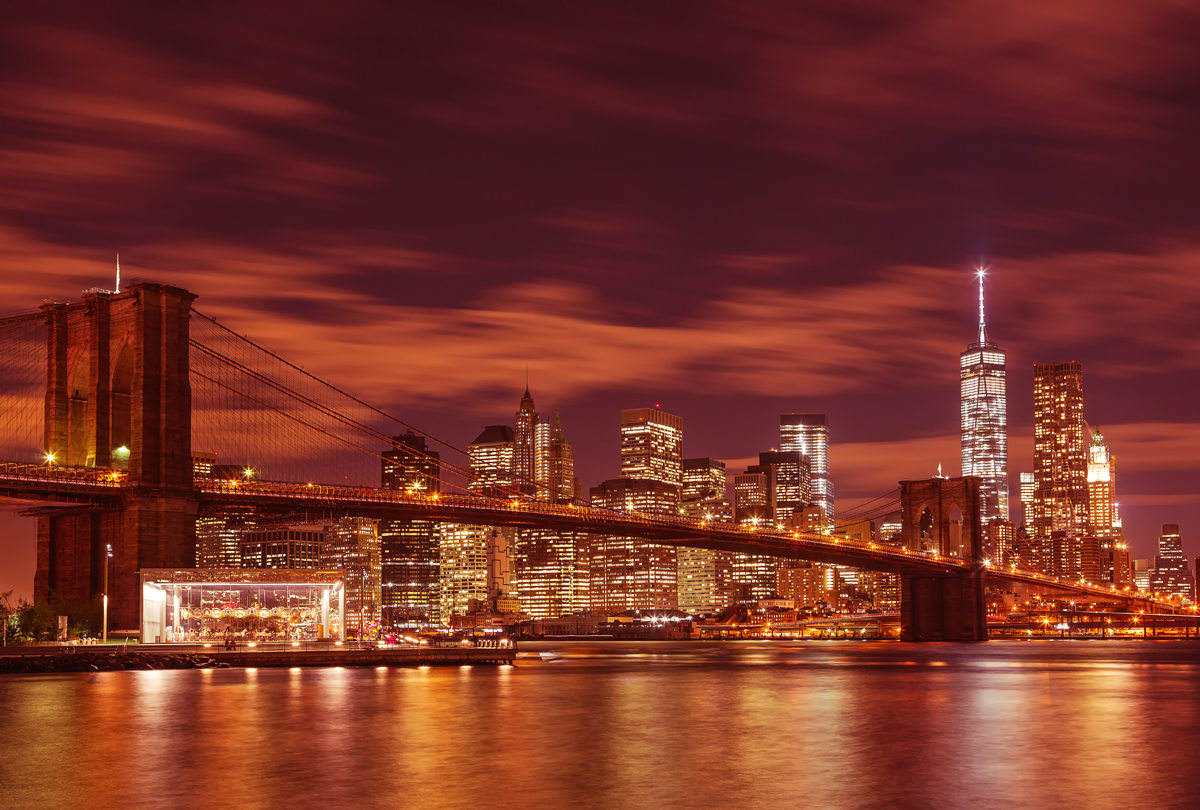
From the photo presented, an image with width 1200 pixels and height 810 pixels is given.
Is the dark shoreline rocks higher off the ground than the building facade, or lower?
lower

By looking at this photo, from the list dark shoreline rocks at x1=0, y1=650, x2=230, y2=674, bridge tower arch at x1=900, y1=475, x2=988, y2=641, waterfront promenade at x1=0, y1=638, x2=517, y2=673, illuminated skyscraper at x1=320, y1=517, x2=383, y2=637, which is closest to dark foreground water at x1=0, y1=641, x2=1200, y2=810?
dark shoreline rocks at x1=0, y1=650, x2=230, y2=674

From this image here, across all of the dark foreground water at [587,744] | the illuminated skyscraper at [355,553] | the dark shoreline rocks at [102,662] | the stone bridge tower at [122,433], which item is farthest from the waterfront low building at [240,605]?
the illuminated skyscraper at [355,553]

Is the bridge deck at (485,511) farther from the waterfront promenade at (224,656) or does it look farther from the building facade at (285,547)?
the building facade at (285,547)

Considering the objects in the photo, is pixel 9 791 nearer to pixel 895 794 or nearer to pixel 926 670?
pixel 895 794

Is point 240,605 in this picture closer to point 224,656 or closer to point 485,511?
point 224,656

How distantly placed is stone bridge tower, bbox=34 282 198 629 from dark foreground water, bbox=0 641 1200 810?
17.9 m

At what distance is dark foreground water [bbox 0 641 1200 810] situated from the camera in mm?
21719

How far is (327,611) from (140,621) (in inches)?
373

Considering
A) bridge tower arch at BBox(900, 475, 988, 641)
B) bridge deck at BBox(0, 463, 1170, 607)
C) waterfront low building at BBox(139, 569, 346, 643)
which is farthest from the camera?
bridge tower arch at BBox(900, 475, 988, 641)

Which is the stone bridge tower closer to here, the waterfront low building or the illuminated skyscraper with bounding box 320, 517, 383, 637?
the waterfront low building

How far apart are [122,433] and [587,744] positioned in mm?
49111

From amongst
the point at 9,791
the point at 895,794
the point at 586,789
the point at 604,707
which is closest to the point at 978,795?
the point at 895,794

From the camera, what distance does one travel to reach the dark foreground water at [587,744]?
21.7 metres

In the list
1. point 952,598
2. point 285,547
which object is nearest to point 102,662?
point 952,598
